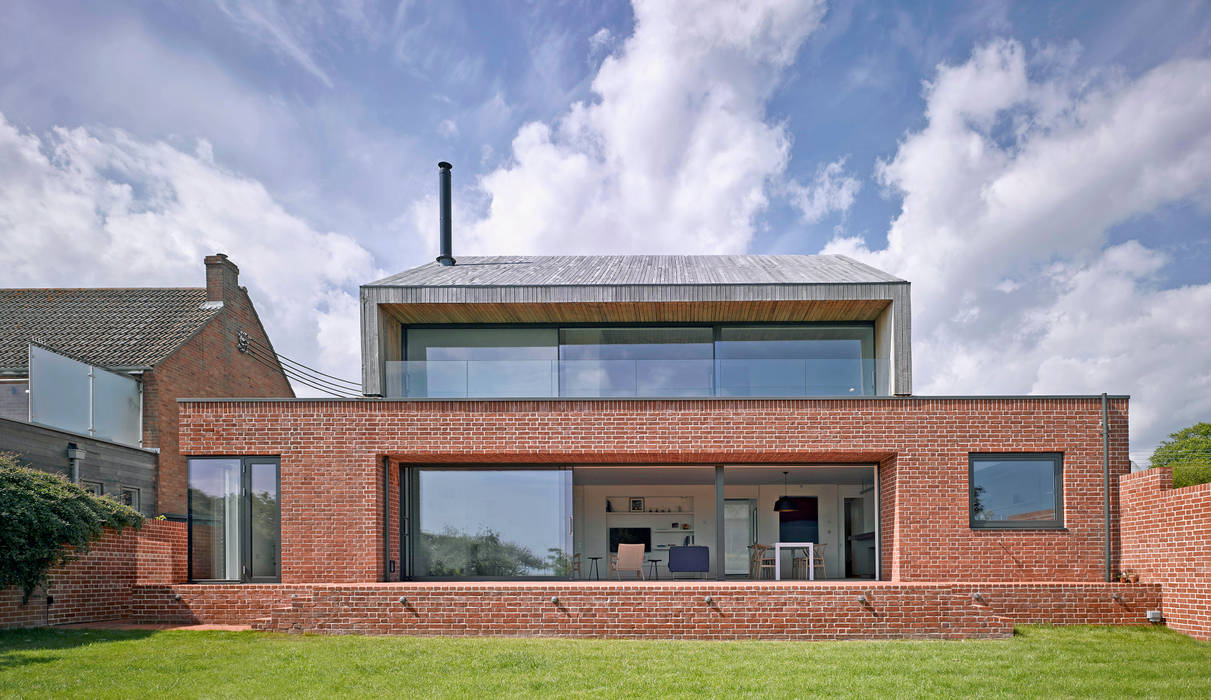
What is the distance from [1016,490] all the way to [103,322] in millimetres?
19825

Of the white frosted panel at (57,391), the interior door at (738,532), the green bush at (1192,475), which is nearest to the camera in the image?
the interior door at (738,532)

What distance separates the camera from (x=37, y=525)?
10789mm

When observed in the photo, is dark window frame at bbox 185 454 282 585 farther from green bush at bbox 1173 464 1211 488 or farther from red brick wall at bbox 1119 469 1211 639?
green bush at bbox 1173 464 1211 488

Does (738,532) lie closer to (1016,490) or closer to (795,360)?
A: (795,360)

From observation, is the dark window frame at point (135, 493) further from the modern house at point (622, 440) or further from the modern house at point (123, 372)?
the modern house at point (622, 440)

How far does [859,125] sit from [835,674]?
9.89 metres

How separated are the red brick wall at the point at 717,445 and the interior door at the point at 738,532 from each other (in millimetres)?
1923

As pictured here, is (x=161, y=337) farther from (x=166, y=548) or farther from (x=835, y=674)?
(x=835, y=674)

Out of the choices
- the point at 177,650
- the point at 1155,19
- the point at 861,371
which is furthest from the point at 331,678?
the point at 1155,19

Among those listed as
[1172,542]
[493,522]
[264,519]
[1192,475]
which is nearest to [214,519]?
[264,519]

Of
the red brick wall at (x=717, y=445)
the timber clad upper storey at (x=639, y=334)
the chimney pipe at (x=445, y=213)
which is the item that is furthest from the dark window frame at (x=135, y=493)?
the chimney pipe at (x=445, y=213)

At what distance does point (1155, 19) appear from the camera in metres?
13.5

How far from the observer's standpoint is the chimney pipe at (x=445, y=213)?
17219 millimetres

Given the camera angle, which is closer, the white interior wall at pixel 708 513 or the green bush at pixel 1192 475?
the green bush at pixel 1192 475
